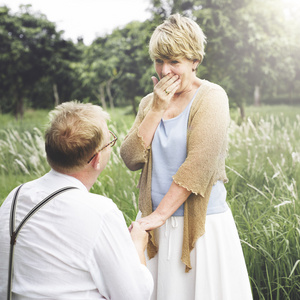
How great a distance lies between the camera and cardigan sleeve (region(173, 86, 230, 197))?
6.41 feet

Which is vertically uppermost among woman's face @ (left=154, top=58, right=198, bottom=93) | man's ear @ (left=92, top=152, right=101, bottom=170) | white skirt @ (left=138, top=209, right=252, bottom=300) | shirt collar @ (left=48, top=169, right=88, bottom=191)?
woman's face @ (left=154, top=58, right=198, bottom=93)

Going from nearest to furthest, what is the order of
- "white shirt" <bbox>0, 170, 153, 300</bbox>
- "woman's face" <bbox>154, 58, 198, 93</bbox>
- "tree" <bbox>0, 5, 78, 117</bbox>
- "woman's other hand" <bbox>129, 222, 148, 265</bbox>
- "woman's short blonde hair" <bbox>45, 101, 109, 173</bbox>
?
"white shirt" <bbox>0, 170, 153, 300</bbox> < "woman's short blonde hair" <bbox>45, 101, 109, 173</bbox> < "woman's other hand" <bbox>129, 222, 148, 265</bbox> < "woman's face" <bbox>154, 58, 198, 93</bbox> < "tree" <bbox>0, 5, 78, 117</bbox>

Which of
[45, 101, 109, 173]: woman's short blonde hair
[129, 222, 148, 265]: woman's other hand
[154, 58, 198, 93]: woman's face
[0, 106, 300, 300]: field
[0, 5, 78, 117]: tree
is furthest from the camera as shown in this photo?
[0, 5, 78, 117]: tree

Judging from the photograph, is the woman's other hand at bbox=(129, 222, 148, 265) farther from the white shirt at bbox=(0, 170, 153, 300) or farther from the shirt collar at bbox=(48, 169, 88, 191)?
the shirt collar at bbox=(48, 169, 88, 191)

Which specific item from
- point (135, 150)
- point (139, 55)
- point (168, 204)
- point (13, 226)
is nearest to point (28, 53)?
point (139, 55)

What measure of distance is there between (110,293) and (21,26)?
61.5 feet

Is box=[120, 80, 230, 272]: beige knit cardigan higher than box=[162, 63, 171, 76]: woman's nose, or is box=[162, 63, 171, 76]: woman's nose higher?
box=[162, 63, 171, 76]: woman's nose

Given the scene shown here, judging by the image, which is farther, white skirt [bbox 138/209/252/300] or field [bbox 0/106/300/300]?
field [bbox 0/106/300/300]

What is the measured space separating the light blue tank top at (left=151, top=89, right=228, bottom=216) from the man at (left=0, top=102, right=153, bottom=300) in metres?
0.64

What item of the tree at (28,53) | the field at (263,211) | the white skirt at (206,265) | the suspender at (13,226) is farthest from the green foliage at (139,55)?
the suspender at (13,226)

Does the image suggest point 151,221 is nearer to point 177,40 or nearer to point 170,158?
point 170,158

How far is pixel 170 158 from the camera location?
2119 millimetres

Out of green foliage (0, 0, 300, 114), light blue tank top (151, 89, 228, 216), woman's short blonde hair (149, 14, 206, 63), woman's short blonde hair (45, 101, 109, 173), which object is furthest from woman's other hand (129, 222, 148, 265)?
green foliage (0, 0, 300, 114)

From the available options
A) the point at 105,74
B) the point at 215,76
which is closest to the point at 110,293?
the point at 215,76
